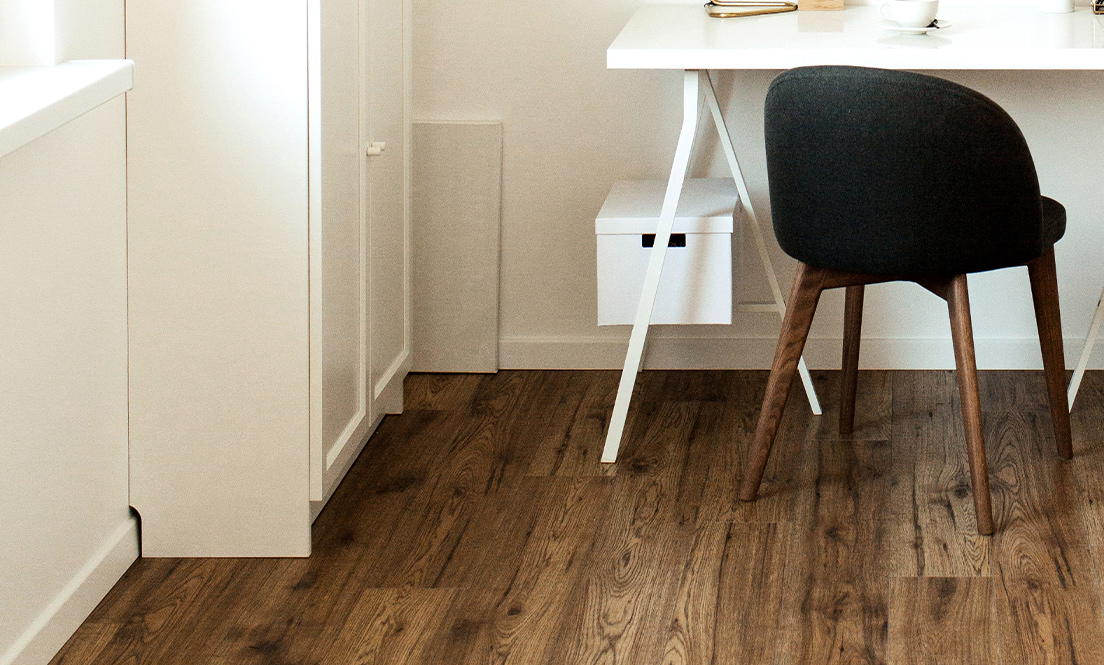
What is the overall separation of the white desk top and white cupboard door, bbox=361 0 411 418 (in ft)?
1.64

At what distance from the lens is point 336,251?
7.64 ft

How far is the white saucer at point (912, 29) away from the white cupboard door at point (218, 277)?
50.7 inches

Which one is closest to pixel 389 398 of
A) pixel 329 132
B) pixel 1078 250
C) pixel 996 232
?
pixel 329 132

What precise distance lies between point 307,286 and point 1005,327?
6.47ft

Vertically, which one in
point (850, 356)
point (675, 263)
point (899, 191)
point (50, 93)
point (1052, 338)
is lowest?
point (850, 356)

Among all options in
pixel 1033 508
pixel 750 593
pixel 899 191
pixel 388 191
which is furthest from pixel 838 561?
pixel 388 191

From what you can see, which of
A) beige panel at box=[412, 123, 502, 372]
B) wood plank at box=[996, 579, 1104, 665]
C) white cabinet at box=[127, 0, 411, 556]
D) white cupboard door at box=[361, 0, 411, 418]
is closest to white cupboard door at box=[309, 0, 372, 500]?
white cabinet at box=[127, 0, 411, 556]

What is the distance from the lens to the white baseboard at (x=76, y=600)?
1.85m

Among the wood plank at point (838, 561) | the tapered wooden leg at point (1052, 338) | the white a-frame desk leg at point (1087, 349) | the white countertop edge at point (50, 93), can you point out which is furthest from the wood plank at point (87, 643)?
the white a-frame desk leg at point (1087, 349)

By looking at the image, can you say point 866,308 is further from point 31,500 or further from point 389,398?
point 31,500

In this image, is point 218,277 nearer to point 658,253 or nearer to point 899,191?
point 658,253

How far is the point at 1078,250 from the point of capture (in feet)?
10.6

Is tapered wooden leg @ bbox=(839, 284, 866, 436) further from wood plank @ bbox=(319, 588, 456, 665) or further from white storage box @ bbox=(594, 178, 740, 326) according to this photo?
wood plank @ bbox=(319, 588, 456, 665)

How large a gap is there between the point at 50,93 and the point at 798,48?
1402 millimetres
